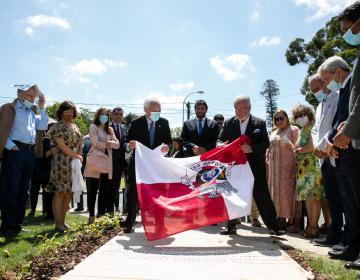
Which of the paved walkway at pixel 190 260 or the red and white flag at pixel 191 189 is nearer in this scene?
the paved walkway at pixel 190 260

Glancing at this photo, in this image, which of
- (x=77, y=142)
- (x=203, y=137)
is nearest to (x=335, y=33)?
(x=203, y=137)

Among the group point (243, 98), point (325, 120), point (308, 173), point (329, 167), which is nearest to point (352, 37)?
point (325, 120)

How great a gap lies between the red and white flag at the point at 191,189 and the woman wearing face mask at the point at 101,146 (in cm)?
130

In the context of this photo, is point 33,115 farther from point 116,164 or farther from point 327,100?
point 327,100

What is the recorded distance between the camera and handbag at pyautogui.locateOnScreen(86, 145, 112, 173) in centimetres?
547

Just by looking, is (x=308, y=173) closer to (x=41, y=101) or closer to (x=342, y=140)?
(x=342, y=140)

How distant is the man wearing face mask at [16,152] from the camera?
4496 millimetres

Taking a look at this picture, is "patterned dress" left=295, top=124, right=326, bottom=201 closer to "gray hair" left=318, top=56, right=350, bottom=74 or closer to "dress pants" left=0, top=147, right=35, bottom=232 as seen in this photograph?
"gray hair" left=318, top=56, right=350, bottom=74

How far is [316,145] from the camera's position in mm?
3977

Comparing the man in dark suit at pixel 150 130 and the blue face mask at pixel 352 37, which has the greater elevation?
the blue face mask at pixel 352 37

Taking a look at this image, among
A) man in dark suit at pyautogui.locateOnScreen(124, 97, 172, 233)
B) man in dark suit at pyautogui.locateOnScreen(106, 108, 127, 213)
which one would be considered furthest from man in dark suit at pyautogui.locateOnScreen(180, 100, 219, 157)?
man in dark suit at pyautogui.locateOnScreen(106, 108, 127, 213)

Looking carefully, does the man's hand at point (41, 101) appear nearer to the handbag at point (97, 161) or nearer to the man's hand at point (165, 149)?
the handbag at point (97, 161)

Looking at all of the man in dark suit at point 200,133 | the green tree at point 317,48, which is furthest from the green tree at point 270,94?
the man in dark suit at point 200,133

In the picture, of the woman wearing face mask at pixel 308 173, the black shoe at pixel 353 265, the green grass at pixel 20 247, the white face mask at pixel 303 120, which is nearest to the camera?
the black shoe at pixel 353 265
